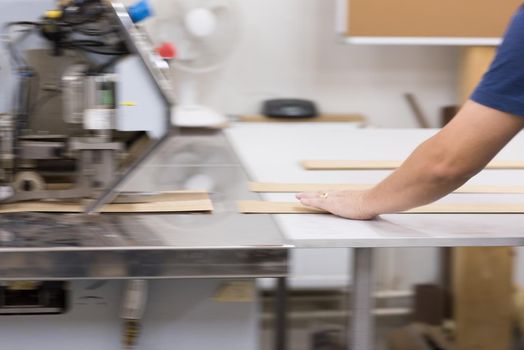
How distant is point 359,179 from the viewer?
1.80 meters

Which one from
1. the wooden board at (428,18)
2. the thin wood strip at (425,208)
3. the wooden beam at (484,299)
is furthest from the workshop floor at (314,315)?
the thin wood strip at (425,208)

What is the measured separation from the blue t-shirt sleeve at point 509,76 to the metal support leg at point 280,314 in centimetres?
137

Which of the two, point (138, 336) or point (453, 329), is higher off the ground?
point (138, 336)

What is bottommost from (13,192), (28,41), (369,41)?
(13,192)

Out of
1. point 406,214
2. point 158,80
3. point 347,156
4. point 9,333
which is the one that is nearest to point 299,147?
point 347,156

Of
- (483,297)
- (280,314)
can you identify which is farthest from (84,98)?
(483,297)

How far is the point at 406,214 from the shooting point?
1.53 metres

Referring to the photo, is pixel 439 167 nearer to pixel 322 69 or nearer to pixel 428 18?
pixel 428 18

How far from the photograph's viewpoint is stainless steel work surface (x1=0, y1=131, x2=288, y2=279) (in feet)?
4.05

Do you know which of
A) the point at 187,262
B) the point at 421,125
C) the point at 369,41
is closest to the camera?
the point at 187,262

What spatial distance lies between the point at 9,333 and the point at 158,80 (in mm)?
503

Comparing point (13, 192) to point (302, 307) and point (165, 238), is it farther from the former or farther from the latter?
point (302, 307)

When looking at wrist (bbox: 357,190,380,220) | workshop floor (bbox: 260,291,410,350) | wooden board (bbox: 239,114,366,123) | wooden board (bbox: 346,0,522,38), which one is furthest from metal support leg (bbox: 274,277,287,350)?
wrist (bbox: 357,190,380,220)

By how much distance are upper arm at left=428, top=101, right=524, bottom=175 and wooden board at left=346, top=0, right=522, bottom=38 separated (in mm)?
1557
